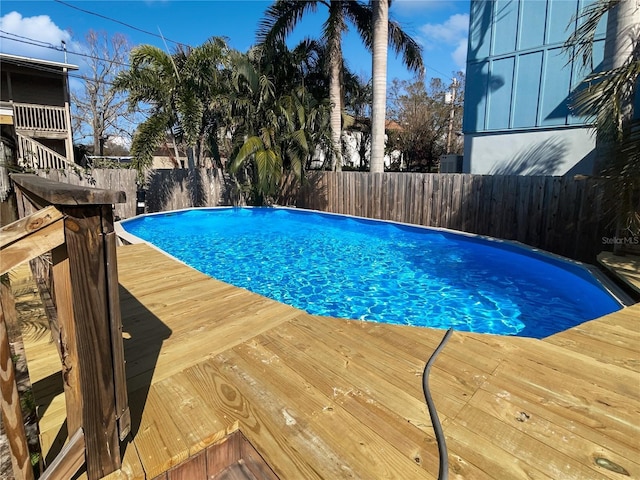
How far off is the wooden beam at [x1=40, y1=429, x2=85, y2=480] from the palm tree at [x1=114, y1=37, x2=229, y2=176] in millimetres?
11294

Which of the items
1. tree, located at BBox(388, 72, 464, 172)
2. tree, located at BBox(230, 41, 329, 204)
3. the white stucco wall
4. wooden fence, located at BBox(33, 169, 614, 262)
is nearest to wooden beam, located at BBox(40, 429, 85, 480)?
wooden fence, located at BBox(33, 169, 614, 262)

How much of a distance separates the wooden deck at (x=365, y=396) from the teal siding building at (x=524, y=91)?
9.25m

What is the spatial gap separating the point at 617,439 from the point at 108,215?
2.34 m

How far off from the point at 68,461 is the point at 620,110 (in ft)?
20.4

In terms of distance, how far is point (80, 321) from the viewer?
3.88ft

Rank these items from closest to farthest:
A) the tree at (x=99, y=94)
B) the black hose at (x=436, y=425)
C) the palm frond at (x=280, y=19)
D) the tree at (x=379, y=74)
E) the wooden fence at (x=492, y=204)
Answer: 1. the black hose at (x=436, y=425)
2. the wooden fence at (x=492, y=204)
3. the tree at (x=379, y=74)
4. the palm frond at (x=280, y=19)
5. the tree at (x=99, y=94)

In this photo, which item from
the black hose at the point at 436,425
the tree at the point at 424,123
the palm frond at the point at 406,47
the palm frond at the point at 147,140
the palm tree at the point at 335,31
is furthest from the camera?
the tree at the point at 424,123

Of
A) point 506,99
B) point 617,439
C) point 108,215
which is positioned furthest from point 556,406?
point 506,99

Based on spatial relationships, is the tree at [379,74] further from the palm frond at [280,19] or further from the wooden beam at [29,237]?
the wooden beam at [29,237]

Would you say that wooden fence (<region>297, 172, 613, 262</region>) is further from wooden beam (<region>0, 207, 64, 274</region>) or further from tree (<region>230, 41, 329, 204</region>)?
wooden beam (<region>0, 207, 64, 274</region>)

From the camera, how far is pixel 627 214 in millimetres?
4441

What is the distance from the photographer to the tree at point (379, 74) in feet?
35.0

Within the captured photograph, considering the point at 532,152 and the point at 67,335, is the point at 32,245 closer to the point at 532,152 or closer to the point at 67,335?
the point at 67,335

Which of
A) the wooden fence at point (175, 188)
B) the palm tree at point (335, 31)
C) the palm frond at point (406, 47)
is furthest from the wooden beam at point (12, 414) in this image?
the palm frond at point (406, 47)
